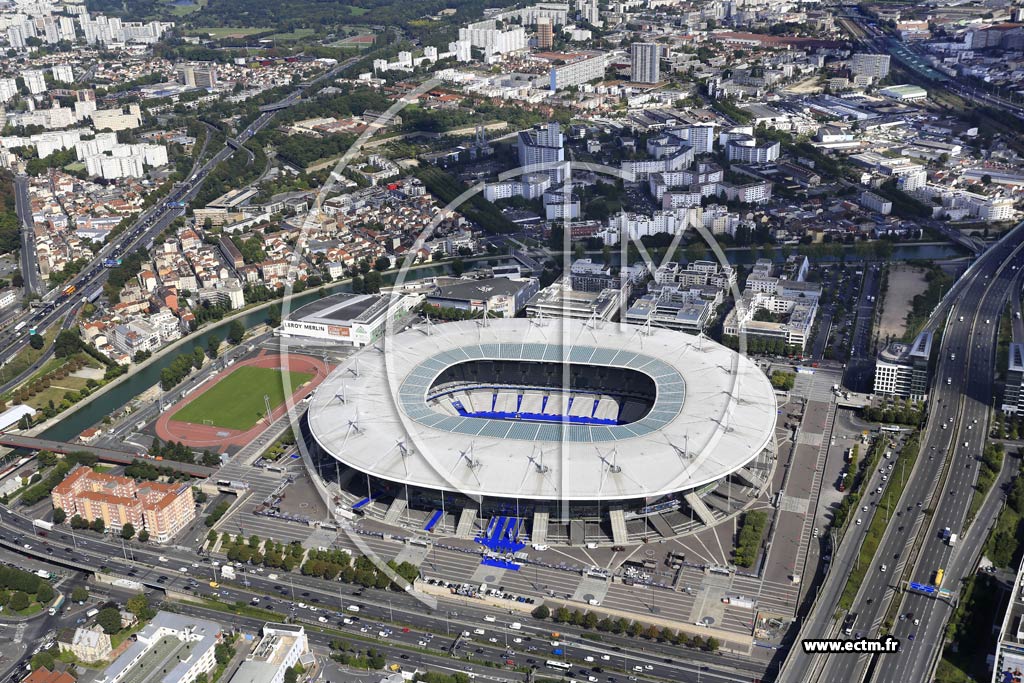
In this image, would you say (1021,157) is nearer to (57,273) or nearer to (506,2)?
(57,273)

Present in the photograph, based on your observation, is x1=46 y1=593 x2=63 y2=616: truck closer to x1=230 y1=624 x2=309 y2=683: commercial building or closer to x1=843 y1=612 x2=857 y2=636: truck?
x1=230 y1=624 x2=309 y2=683: commercial building

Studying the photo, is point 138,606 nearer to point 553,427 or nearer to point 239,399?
point 553,427

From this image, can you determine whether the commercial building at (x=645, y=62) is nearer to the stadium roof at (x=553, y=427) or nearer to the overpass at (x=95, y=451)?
the stadium roof at (x=553, y=427)

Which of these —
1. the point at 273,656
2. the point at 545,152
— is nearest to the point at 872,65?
the point at 545,152

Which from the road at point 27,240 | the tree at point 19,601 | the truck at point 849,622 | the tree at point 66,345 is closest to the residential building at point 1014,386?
the truck at point 849,622

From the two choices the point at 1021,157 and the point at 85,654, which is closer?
the point at 85,654

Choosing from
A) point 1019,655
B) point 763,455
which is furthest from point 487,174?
point 1019,655

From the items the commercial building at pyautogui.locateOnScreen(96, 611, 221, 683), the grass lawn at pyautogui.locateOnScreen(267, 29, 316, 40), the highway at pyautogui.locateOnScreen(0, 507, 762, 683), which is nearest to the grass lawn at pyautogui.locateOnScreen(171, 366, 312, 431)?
the highway at pyautogui.locateOnScreen(0, 507, 762, 683)

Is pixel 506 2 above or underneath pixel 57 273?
above
